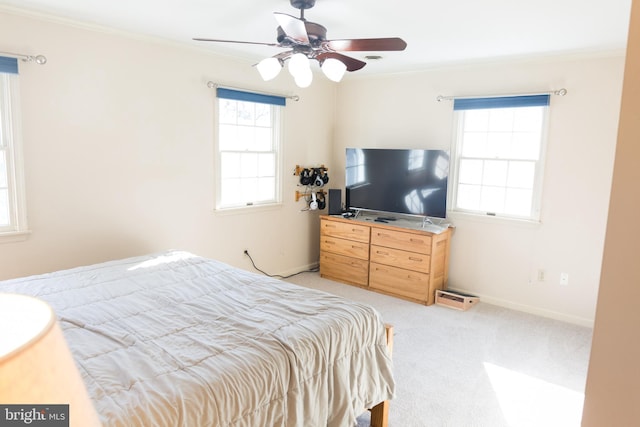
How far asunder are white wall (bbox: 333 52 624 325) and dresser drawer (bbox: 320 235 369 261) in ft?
3.23

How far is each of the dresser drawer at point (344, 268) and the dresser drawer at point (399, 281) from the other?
0.34 ft

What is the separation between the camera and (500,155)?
423 centimetres

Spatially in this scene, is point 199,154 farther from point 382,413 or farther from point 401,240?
point 382,413

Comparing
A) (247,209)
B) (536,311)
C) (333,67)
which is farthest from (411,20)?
(536,311)

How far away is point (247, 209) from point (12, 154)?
215 centimetres

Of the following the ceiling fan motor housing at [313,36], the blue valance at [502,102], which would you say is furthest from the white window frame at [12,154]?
the blue valance at [502,102]

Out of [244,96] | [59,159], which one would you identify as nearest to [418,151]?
[244,96]

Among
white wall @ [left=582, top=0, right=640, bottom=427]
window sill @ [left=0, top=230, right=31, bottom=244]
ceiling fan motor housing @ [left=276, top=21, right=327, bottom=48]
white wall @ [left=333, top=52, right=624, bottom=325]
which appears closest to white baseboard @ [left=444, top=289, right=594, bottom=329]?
white wall @ [left=333, top=52, right=624, bottom=325]

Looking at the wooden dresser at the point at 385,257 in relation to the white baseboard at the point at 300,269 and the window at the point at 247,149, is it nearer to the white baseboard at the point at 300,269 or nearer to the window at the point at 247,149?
the white baseboard at the point at 300,269

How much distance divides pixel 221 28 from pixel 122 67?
2.96 feet

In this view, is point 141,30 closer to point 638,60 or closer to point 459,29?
point 459,29

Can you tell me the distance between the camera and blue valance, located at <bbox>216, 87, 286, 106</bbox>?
408cm

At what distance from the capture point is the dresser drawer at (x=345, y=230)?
4.68 meters

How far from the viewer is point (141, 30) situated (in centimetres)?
339
